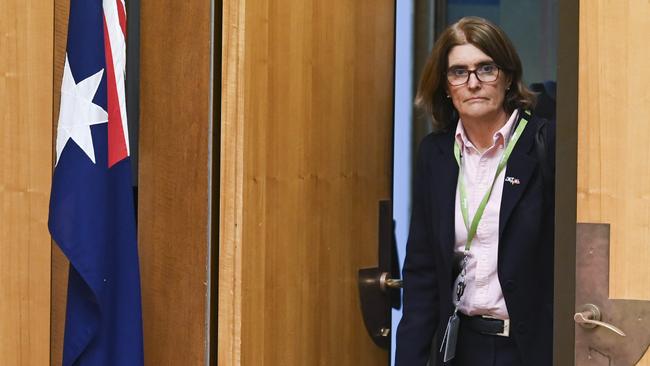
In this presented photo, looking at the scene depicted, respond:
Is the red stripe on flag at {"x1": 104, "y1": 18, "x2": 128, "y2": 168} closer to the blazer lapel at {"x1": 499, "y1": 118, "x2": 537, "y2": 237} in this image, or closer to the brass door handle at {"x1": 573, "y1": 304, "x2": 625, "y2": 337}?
the blazer lapel at {"x1": 499, "y1": 118, "x2": 537, "y2": 237}

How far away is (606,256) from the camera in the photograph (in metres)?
2.14

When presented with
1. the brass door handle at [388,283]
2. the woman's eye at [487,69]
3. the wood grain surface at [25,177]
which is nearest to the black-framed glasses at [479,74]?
the woman's eye at [487,69]

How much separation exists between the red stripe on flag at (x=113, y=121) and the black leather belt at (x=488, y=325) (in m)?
1.04

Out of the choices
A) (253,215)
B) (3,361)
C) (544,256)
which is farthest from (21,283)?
(544,256)

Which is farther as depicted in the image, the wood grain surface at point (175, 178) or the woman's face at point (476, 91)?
the woman's face at point (476, 91)

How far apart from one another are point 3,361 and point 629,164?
1531mm

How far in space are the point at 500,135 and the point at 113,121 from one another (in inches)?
40.4

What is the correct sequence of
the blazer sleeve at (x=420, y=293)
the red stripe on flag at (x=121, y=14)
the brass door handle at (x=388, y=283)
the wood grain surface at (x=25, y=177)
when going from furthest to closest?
the brass door handle at (x=388, y=283), the blazer sleeve at (x=420, y=293), the red stripe on flag at (x=121, y=14), the wood grain surface at (x=25, y=177)

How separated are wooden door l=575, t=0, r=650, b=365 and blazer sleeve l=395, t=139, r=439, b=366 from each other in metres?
0.78

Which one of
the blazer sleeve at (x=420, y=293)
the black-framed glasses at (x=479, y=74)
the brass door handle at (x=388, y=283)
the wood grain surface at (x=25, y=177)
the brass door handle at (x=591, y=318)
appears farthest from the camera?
the brass door handle at (x=388, y=283)

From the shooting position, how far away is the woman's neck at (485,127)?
281 centimetres

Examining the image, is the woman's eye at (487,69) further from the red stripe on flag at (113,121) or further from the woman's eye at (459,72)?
the red stripe on flag at (113,121)

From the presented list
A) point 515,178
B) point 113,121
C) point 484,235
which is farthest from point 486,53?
point 113,121

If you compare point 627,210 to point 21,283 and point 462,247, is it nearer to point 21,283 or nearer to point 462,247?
point 462,247
